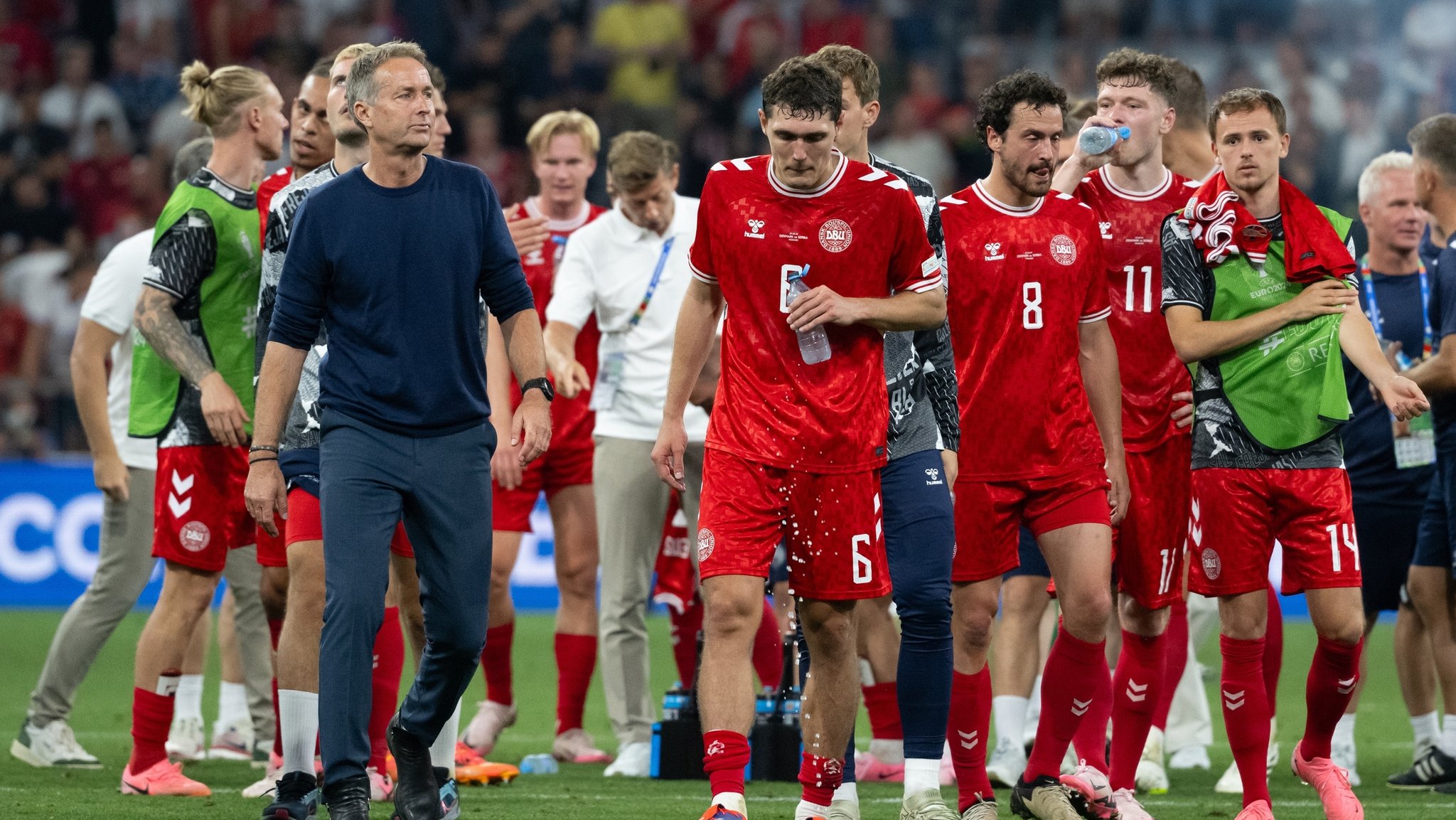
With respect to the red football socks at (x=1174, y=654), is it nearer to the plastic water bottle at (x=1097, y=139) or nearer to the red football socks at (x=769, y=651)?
the red football socks at (x=769, y=651)

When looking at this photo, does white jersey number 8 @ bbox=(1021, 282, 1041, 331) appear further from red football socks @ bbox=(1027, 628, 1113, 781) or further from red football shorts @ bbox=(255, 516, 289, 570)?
red football shorts @ bbox=(255, 516, 289, 570)

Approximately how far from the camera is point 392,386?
5.56 meters

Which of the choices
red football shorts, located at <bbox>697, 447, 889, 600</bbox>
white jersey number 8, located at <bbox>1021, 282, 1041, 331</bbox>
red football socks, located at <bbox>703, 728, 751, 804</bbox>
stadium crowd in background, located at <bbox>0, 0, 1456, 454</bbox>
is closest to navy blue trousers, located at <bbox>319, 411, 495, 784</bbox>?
red football shorts, located at <bbox>697, 447, 889, 600</bbox>

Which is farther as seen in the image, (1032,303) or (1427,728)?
(1427,728)

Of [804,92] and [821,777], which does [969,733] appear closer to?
[821,777]

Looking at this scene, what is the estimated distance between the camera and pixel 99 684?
1104 centimetres

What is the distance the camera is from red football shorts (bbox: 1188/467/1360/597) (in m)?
6.14

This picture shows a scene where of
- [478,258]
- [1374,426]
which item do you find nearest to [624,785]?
[478,258]

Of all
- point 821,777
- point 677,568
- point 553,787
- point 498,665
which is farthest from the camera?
point 677,568

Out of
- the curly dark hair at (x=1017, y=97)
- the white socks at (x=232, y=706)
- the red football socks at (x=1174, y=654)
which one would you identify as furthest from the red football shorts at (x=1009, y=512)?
the white socks at (x=232, y=706)

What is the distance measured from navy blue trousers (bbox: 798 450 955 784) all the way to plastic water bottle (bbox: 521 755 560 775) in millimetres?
2560

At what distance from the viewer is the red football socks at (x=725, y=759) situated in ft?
17.4

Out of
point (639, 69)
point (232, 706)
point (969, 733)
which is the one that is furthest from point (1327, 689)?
point (639, 69)

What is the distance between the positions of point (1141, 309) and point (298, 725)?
340 cm
